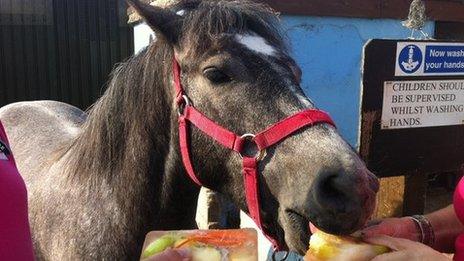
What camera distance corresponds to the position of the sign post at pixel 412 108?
3105 mm

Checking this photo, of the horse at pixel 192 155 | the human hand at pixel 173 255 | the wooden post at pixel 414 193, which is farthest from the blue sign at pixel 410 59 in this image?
the human hand at pixel 173 255

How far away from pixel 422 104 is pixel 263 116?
2037 mm

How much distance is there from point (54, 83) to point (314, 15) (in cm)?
491

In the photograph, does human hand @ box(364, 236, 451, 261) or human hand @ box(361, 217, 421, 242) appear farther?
human hand @ box(361, 217, 421, 242)

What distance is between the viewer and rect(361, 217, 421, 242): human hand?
1.67 meters

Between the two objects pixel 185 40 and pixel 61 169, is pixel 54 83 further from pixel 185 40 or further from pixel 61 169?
pixel 185 40

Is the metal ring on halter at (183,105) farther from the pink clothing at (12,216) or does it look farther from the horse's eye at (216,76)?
the pink clothing at (12,216)

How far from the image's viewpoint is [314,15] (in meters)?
4.60

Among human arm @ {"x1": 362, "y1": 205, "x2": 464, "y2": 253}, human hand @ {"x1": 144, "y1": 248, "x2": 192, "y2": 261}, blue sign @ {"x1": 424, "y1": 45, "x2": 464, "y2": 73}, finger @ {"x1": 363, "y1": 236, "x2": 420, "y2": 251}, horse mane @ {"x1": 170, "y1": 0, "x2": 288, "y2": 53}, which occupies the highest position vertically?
horse mane @ {"x1": 170, "y1": 0, "x2": 288, "y2": 53}

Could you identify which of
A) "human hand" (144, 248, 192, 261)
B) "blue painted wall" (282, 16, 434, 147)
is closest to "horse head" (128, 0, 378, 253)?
"human hand" (144, 248, 192, 261)

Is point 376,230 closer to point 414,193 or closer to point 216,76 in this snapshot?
point 216,76

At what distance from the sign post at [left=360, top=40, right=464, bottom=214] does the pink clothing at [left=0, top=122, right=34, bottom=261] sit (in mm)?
2341

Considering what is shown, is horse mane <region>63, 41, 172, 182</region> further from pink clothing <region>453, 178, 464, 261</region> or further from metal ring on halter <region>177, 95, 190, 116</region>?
pink clothing <region>453, 178, 464, 261</region>

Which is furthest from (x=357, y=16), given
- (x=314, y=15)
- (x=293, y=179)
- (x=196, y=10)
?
(x=293, y=179)
